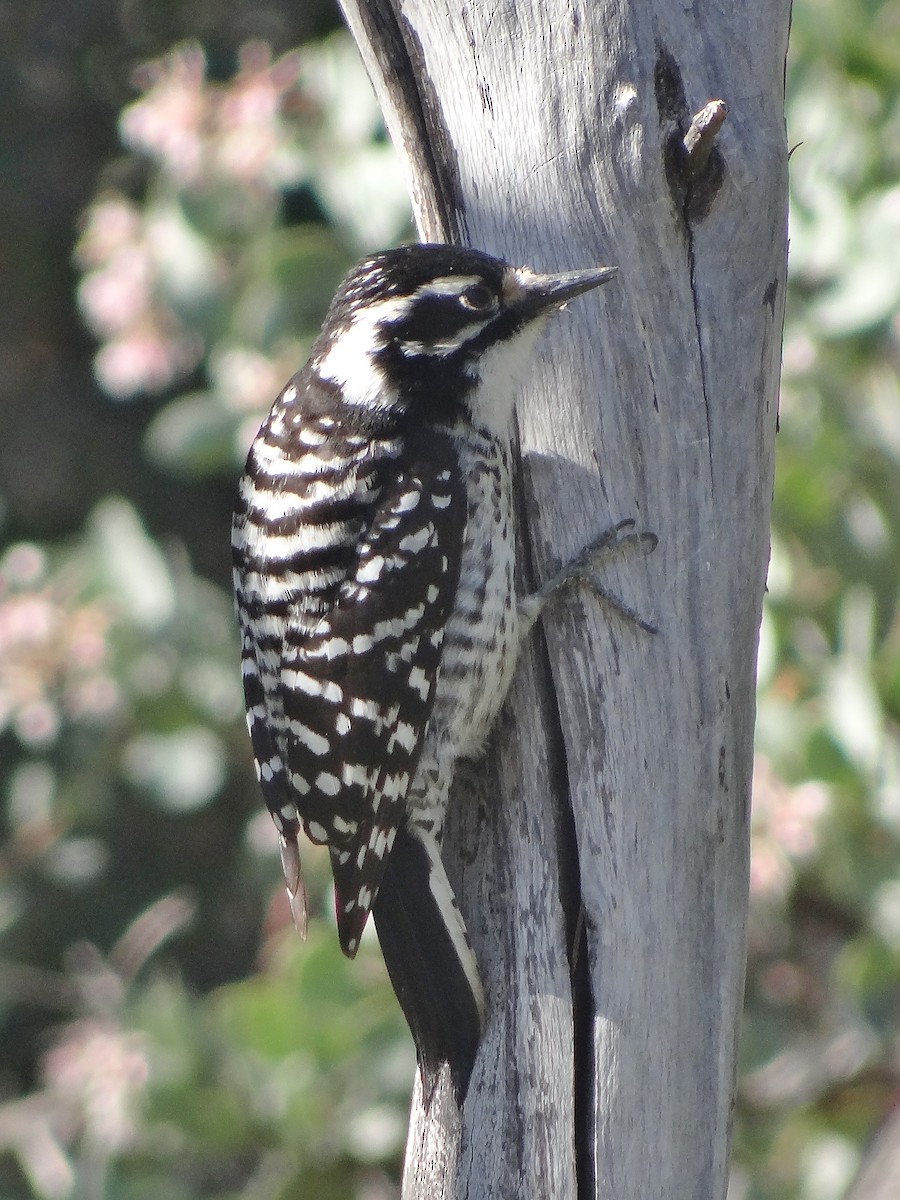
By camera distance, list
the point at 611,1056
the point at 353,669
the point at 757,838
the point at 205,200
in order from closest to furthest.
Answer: the point at 611,1056, the point at 353,669, the point at 757,838, the point at 205,200

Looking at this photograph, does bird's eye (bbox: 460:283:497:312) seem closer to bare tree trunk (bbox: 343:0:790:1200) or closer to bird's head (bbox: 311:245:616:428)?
bird's head (bbox: 311:245:616:428)

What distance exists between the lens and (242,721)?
4.12 m

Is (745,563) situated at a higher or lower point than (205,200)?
lower

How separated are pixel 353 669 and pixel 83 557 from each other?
1860mm

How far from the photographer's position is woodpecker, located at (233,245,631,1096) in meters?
2.40

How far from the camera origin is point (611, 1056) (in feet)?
7.43

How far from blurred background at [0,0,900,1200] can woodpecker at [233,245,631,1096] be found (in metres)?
1.00

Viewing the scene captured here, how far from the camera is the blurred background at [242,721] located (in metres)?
3.40

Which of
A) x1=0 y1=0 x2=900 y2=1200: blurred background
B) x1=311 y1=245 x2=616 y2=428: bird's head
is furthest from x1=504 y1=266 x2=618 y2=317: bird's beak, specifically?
x1=0 y1=0 x2=900 y2=1200: blurred background

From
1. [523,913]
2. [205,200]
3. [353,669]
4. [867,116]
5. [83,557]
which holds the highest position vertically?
[205,200]

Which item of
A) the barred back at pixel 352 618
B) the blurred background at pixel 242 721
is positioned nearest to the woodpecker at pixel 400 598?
the barred back at pixel 352 618

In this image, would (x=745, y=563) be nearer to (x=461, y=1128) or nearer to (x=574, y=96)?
(x=574, y=96)

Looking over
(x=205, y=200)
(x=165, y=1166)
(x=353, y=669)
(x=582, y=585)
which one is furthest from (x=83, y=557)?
(x=582, y=585)

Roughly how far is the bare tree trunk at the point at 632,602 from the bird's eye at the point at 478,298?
4.8 inches
